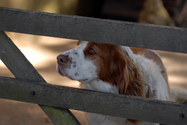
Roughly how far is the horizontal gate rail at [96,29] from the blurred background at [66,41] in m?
1.11

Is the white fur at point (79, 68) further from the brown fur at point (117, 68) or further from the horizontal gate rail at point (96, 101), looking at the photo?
the horizontal gate rail at point (96, 101)

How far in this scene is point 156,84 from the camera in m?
1.54

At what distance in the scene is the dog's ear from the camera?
52.0 inches

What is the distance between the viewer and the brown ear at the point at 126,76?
132 cm

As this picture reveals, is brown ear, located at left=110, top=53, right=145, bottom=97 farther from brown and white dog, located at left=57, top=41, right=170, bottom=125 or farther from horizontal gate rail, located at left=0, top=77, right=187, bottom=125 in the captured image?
horizontal gate rail, located at left=0, top=77, right=187, bottom=125

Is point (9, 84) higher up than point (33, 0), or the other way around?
point (33, 0)

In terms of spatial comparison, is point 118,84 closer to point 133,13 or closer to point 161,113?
point 161,113

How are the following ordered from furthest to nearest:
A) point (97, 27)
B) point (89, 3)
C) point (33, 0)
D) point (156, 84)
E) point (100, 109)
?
point (89, 3), point (33, 0), point (156, 84), point (100, 109), point (97, 27)

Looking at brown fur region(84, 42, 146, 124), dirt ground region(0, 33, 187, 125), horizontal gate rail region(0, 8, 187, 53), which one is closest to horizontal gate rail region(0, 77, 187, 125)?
horizontal gate rail region(0, 8, 187, 53)

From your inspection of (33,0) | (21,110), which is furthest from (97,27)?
(33,0)

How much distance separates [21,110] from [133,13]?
3415 millimetres

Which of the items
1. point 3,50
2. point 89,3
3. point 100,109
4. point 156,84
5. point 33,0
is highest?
point 89,3

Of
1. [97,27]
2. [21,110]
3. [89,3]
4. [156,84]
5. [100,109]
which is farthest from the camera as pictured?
[89,3]

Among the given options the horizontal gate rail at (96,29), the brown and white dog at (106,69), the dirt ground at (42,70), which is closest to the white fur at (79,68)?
the brown and white dog at (106,69)
